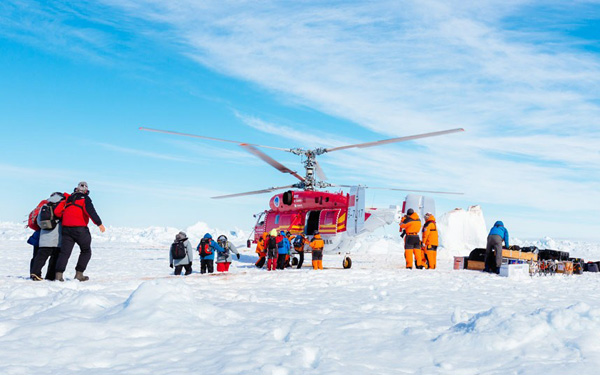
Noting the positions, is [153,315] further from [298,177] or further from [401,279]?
[298,177]

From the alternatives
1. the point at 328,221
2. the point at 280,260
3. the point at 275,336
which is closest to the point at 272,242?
the point at 280,260

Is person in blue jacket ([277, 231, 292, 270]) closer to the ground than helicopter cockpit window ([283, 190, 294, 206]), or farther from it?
closer to the ground

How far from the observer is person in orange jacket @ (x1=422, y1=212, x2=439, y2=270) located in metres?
12.9

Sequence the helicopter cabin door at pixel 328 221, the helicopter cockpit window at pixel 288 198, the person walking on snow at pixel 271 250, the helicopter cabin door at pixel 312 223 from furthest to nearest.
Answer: the helicopter cockpit window at pixel 288 198, the helicopter cabin door at pixel 312 223, the helicopter cabin door at pixel 328 221, the person walking on snow at pixel 271 250

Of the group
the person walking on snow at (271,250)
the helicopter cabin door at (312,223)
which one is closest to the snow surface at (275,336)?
the person walking on snow at (271,250)

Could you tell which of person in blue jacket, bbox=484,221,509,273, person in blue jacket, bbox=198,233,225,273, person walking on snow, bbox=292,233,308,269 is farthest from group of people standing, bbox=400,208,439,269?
person in blue jacket, bbox=198,233,225,273

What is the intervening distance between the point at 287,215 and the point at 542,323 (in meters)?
15.4

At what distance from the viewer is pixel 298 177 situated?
19391mm

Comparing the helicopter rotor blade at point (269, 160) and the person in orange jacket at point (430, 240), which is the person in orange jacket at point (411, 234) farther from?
the helicopter rotor blade at point (269, 160)

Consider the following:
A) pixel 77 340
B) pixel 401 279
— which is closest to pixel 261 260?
pixel 401 279

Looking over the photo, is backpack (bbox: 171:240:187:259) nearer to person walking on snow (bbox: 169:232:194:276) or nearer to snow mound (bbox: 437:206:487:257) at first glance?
person walking on snow (bbox: 169:232:194:276)

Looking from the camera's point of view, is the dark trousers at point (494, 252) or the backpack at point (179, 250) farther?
the dark trousers at point (494, 252)

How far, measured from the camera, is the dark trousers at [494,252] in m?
12.5

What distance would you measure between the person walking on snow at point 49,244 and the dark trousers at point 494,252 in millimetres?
10228
